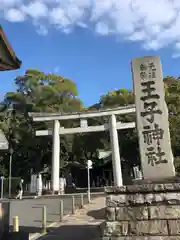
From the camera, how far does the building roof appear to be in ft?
24.2

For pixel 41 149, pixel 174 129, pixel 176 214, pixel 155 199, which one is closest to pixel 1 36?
pixel 155 199

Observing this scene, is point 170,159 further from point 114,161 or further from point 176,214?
point 114,161

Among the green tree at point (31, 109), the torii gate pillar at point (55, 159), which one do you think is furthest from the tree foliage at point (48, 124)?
the torii gate pillar at point (55, 159)

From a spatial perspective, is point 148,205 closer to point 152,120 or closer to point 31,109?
point 152,120

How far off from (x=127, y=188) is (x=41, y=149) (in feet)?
101

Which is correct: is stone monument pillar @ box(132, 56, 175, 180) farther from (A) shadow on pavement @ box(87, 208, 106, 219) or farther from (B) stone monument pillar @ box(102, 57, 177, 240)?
(A) shadow on pavement @ box(87, 208, 106, 219)

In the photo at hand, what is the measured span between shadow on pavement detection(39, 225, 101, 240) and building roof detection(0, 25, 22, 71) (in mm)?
5206

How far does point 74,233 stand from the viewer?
30.4 ft

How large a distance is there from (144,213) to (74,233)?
166 inches

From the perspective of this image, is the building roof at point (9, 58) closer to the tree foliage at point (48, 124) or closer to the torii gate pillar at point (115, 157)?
the torii gate pillar at point (115, 157)

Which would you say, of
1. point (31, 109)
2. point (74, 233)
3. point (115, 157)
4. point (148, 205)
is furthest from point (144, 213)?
point (31, 109)

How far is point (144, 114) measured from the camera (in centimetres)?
730

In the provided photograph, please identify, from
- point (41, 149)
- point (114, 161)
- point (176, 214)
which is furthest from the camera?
point (41, 149)

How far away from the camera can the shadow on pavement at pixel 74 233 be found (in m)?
8.47
